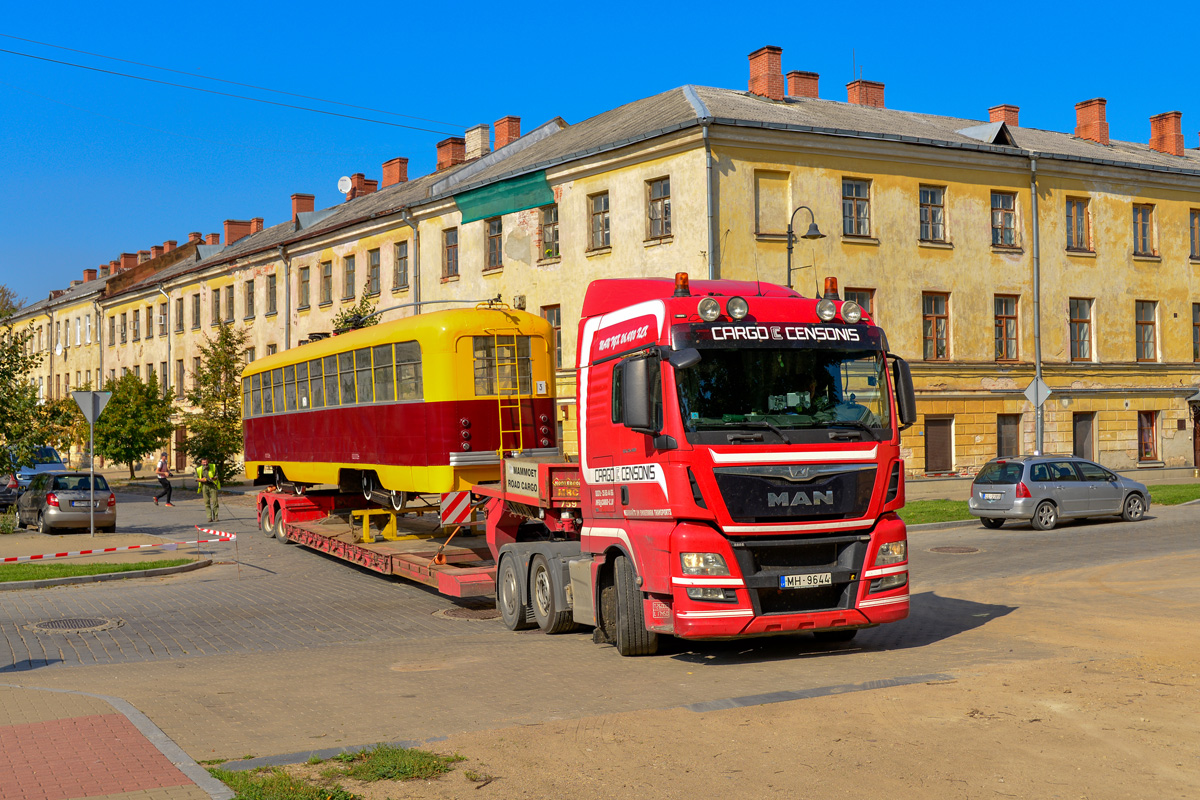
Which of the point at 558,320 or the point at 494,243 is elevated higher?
the point at 494,243

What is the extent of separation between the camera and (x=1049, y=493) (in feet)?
76.6

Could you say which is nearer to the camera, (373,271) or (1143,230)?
(1143,230)

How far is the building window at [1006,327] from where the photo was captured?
1371 inches

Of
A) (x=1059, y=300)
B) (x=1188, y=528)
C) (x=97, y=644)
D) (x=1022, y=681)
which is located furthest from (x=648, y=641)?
(x=1059, y=300)

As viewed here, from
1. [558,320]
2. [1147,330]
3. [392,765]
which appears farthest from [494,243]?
[392,765]

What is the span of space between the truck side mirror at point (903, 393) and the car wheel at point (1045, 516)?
1469 cm

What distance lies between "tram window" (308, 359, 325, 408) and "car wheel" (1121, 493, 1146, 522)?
1678cm

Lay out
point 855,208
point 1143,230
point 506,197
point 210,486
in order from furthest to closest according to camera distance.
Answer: point 1143,230 → point 506,197 → point 855,208 → point 210,486

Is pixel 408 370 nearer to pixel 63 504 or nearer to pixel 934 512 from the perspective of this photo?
pixel 63 504

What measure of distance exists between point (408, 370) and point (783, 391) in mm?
7801

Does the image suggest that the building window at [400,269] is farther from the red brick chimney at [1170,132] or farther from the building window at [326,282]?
the red brick chimney at [1170,132]

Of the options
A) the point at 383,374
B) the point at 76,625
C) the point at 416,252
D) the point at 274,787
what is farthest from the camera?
the point at 416,252

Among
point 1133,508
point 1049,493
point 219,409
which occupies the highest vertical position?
point 219,409

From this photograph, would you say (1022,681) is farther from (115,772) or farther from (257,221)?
(257,221)
